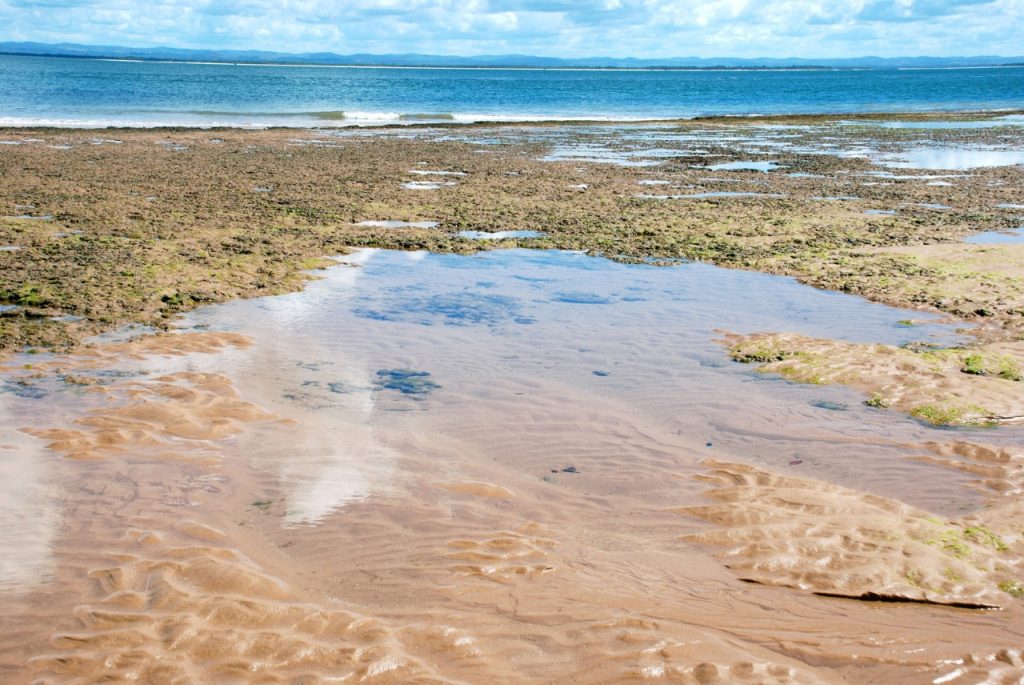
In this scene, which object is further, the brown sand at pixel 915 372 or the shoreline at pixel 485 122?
the shoreline at pixel 485 122

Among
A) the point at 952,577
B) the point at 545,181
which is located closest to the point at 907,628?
the point at 952,577

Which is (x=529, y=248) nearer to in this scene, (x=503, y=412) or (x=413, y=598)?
(x=503, y=412)

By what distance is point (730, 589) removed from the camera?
18.0 feet

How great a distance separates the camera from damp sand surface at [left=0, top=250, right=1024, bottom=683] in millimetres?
4785

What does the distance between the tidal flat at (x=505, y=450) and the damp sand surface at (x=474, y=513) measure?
29mm

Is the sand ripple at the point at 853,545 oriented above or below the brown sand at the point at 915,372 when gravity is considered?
below

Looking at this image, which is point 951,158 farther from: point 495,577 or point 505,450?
point 495,577

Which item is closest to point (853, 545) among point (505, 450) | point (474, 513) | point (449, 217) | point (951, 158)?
point (474, 513)

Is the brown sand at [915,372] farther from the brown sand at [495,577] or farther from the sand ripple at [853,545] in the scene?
the sand ripple at [853,545]

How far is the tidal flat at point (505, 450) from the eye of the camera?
4.91 meters

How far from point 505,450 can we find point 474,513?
1255mm

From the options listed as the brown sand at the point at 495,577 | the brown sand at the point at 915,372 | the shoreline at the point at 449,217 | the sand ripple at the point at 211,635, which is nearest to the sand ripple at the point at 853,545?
the brown sand at the point at 495,577

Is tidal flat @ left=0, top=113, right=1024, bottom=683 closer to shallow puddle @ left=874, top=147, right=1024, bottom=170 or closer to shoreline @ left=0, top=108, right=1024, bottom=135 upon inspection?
shallow puddle @ left=874, top=147, right=1024, bottom=170

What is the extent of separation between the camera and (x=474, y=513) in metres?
6.42
